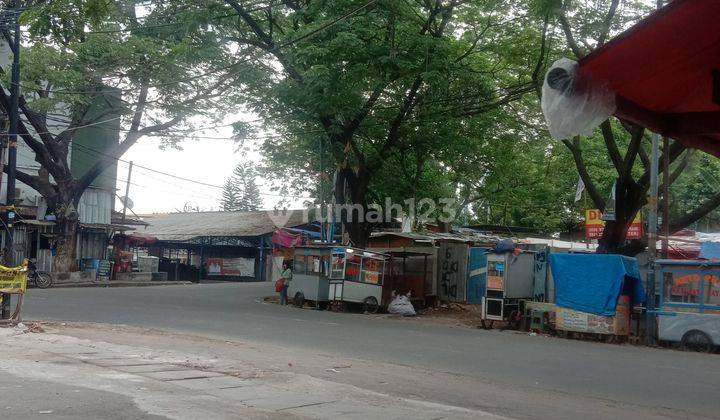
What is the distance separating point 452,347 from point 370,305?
927 centimetres

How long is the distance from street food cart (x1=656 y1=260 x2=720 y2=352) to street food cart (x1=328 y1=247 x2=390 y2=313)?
984cm

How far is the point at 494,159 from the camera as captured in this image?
2841cm

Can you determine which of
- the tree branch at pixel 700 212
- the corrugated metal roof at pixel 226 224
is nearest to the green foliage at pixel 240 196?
the corrugated metal roof at pixel 226 224

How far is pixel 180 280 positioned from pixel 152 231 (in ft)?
22.7

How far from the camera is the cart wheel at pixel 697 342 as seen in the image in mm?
15719

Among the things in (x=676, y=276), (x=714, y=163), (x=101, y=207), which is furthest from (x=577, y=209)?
(x=101, y=207)

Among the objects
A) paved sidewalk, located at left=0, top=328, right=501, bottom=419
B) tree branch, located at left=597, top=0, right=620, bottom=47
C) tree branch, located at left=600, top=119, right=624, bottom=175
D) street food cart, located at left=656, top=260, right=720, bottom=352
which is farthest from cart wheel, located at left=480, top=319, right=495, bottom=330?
paved sidewalk, located at left=0, top=328, right=501, bottom=419

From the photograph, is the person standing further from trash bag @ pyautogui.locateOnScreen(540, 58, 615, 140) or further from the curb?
trash bag @ pyautogui.locateOnScreen(540, 58, 615, 140)

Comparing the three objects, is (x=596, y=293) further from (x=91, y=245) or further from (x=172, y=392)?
(x=91, y=245)

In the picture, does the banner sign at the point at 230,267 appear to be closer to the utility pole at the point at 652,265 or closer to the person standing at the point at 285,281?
the person standing at the point at 285,281

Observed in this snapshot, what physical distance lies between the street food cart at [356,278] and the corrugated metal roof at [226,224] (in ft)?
68.1

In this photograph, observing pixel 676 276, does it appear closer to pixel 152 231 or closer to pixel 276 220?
pixel 276 220

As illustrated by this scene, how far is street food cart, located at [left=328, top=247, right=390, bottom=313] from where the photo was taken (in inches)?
917

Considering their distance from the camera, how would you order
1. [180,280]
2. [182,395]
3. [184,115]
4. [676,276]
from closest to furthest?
[182,395]
[676,276]
[184,115]
[180,280]
